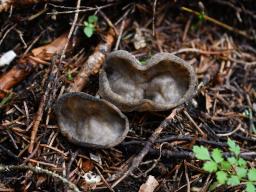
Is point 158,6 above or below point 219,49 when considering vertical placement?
above

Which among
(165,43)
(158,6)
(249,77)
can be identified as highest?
(158,6)

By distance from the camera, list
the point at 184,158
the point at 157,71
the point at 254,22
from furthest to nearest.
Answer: the point at 254,22
the point at 157,71
the point at 184,158

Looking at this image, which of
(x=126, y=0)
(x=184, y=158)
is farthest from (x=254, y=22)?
(x=184, y=158)

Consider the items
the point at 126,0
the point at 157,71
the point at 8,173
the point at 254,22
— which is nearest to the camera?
the point at 8,173

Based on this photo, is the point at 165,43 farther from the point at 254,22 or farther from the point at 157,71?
the point at 254,22

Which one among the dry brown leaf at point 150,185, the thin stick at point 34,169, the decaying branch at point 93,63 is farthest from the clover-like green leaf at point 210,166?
the decaying branch at point 93,63

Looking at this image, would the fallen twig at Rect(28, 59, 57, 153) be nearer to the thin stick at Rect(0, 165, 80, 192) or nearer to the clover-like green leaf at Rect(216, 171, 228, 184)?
the thin stick at Rect(0, 165, 80, 192)

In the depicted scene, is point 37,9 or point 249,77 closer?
point 37,9

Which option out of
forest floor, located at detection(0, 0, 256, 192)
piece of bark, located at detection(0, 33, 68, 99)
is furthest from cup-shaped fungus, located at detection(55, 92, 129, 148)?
piece of bark, located at detection(0, 33, 68, 99)
